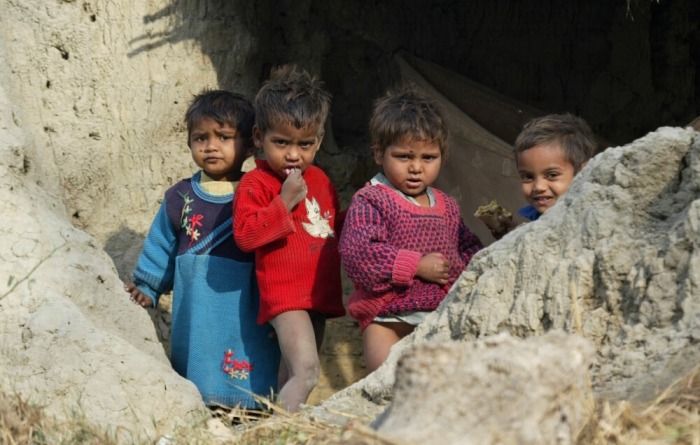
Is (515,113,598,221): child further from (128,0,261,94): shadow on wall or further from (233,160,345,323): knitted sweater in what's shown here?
(128,0,261,94): shadow on wall

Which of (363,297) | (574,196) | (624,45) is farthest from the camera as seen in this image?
(624,45)

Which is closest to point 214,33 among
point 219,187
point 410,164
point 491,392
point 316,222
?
point 219,187

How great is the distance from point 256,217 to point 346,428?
80.2 inches

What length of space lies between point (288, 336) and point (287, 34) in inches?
97.3

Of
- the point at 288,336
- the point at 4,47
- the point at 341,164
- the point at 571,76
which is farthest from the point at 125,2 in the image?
the point at 571,76

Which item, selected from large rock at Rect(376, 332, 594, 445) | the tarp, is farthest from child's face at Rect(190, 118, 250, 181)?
large rock at Rect(376, 332, 594, 445)

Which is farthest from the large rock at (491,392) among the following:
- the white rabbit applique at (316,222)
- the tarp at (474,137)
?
the tarp at (474,137)

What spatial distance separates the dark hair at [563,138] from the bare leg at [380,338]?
2.88 feet

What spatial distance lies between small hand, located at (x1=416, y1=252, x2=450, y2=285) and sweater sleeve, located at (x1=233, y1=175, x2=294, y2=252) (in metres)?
0.57

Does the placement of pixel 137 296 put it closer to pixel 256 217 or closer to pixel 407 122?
pixel 256 217

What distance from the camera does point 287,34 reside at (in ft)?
21.1

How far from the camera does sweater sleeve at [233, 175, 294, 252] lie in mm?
4461

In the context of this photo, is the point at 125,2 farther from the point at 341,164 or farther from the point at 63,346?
the point at 63,346

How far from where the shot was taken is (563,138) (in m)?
4.50
